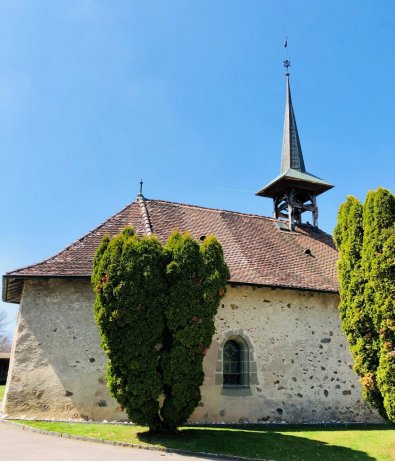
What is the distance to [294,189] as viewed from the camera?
1881 cm

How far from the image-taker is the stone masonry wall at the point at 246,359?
10.6m

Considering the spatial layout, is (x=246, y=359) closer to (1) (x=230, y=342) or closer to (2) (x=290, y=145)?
(1) (x=230, y=342)

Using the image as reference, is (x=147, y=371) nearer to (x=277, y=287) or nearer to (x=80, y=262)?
(x=80, y=262)

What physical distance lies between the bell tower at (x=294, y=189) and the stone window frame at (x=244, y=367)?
700cm

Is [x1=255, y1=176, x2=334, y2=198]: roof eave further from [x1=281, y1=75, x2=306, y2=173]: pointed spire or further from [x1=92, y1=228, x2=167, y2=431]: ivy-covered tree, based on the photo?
[x1=92, y1=228, x2=167, y2=431]: ivy-covered tree

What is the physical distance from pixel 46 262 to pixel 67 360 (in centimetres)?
277

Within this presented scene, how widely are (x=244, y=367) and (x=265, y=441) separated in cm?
310

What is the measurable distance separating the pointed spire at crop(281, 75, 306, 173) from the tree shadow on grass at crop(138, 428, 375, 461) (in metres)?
13.5

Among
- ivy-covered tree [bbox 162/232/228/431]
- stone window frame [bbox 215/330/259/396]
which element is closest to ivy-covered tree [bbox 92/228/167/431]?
ivy-covered tree [bbox 162/232/228/431]

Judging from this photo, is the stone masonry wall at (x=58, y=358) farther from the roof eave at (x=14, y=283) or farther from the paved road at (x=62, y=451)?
the paved road at (x=62, y=451)

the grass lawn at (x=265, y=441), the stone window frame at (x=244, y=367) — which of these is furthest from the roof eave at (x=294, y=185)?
the grass lawn at (x=265, y=441)

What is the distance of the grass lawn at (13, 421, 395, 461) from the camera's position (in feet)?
26.1

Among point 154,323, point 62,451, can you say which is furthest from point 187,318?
point 62,451

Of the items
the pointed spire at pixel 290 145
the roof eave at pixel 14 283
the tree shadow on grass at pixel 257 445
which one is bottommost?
the tree shadow on grass at pixel 257 445
